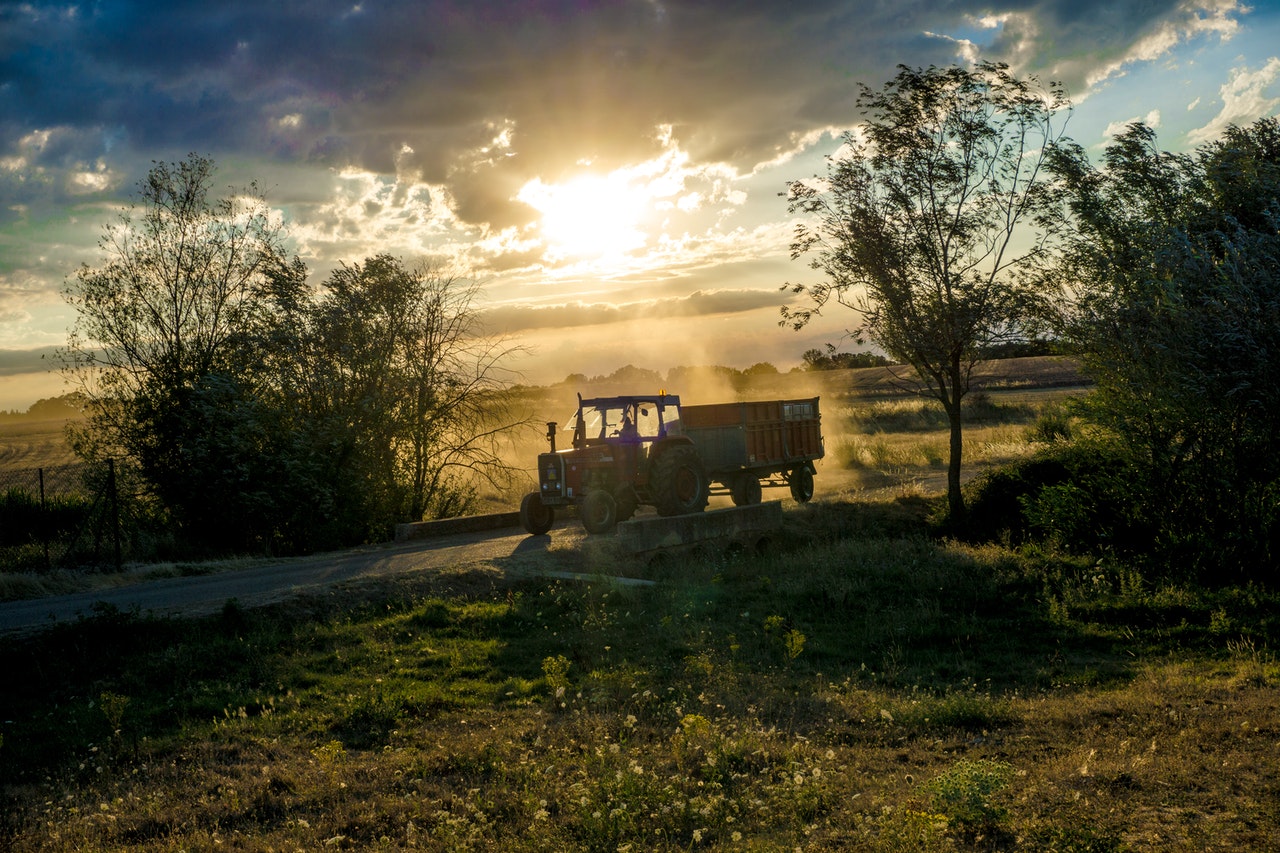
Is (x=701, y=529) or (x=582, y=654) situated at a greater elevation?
(x=701, y=529)

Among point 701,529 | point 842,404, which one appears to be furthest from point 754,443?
point 842,404

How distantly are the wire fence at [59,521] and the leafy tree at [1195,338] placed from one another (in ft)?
57.5

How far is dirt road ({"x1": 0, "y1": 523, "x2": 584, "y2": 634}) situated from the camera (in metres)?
11.7

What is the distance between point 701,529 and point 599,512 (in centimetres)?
196

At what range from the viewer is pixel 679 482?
1706cm

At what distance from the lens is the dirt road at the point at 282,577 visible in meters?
11.7

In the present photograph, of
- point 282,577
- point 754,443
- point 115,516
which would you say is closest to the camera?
point 282,577

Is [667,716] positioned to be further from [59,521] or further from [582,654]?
[59,521]

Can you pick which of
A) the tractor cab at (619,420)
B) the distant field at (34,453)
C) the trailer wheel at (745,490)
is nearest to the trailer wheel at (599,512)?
the tractor cab at (619,420)

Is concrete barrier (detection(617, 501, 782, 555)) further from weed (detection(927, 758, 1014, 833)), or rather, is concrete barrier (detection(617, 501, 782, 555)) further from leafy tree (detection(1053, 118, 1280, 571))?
weed (detection(927, 758, 1014, 833))

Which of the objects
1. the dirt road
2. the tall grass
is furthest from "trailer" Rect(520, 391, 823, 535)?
the tall grass

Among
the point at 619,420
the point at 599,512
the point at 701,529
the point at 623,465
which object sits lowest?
the point at 701,529

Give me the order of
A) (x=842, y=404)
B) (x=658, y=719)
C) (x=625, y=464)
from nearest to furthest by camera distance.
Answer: (x=658, y=719) < (x=625, y=464) < (x=842, y=404)

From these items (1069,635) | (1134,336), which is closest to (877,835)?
(1069,635)
